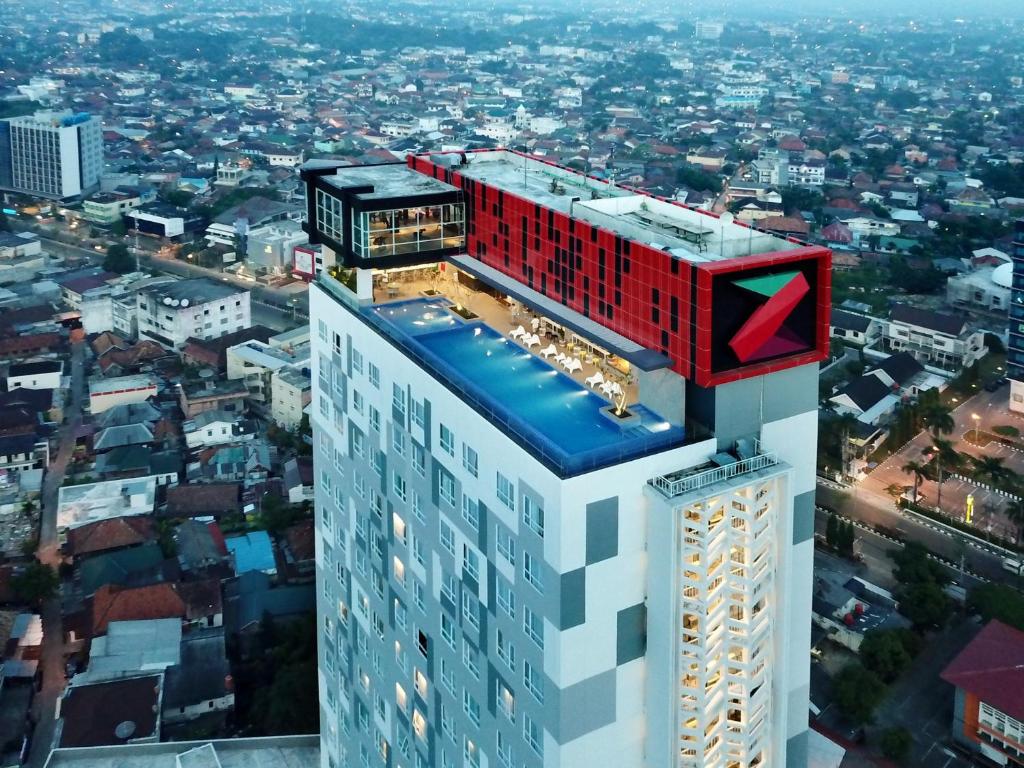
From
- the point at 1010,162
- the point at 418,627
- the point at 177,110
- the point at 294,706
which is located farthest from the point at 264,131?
the point at 418,627

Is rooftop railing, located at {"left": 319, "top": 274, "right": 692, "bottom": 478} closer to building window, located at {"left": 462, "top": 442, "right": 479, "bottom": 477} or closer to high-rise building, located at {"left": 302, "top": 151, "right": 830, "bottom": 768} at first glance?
high-rise building, located at {"left": 302, "top": 151, "right": 830, "bottom": 768}

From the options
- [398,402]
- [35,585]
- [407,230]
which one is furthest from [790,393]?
[35,585]

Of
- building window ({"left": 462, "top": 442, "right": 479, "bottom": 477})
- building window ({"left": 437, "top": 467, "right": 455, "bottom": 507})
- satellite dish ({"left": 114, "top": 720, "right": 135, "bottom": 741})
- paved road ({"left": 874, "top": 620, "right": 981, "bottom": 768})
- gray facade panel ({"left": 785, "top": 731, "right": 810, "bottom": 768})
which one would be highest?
building window ({"left": 462, "top": 442, "right": 479, "bottom": 477})

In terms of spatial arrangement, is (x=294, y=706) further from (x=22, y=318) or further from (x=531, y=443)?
(x=22, y=318)

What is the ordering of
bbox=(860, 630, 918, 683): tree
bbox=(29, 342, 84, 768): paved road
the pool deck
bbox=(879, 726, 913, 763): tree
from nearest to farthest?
the pool deck → bbox=(879, 726, 913, 763): tree → bbox=(29, 342, 84, 768): paved road → bbox=(860, 630, 918, 683): tree

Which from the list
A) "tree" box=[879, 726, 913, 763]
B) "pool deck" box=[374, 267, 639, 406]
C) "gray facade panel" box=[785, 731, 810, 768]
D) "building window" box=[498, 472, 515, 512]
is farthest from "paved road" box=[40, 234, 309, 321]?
"building window" box=[498, 472, 515, 512]

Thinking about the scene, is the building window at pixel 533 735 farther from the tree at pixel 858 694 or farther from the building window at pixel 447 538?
the tree at pixel 858 694

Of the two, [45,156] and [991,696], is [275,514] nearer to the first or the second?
[991,696]
